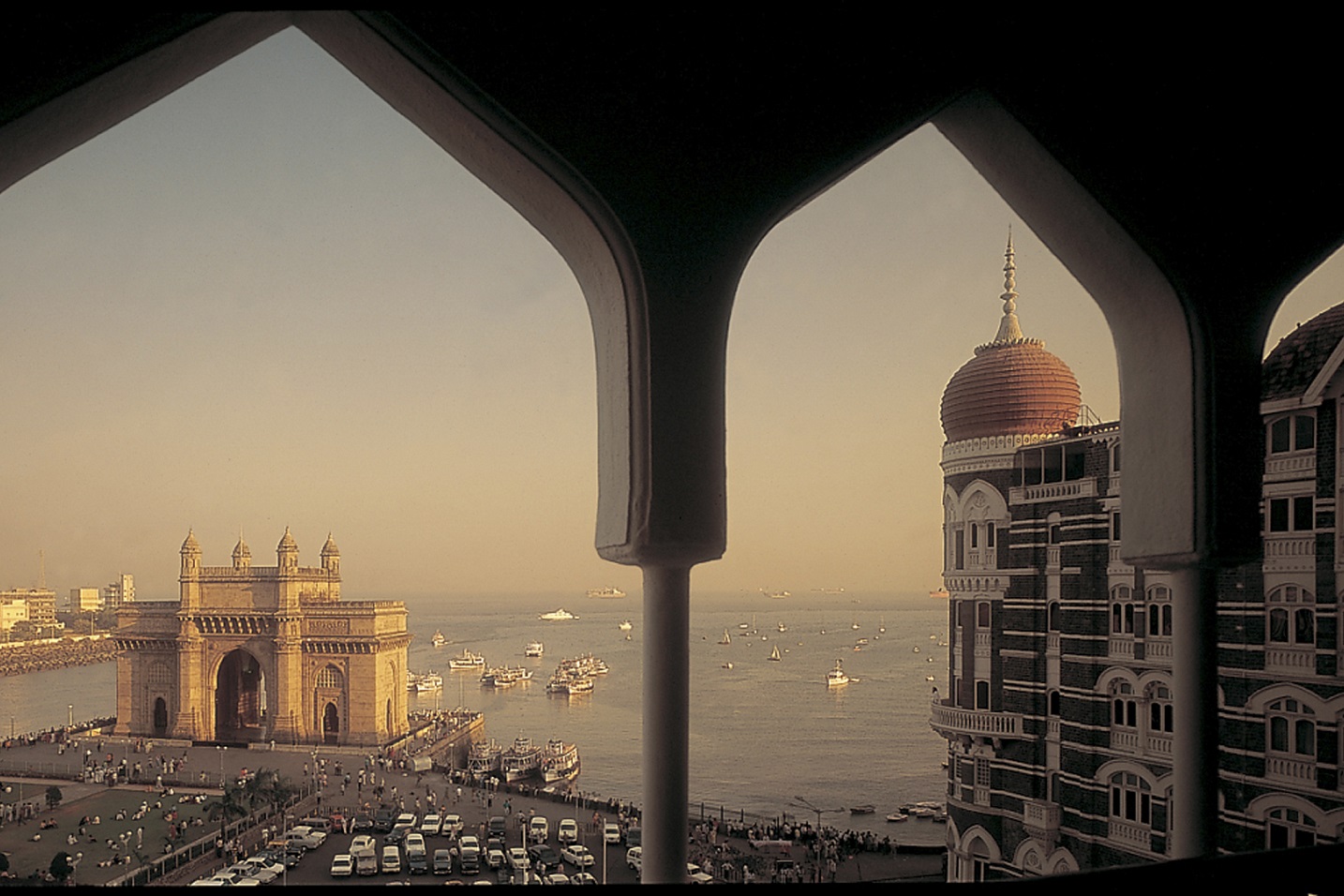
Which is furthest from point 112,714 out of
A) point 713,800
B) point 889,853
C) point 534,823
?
point 889,853

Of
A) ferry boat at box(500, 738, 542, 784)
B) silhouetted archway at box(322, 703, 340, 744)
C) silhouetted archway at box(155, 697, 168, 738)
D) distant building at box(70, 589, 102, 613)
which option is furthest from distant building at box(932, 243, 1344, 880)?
silhouetted archway at box(155, 697, 168, 738)

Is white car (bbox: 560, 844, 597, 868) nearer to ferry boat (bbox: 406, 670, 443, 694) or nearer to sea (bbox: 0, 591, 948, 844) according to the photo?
sea (bbox: 0, 591, 948, 844)

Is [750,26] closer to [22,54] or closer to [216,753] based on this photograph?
[22,54]

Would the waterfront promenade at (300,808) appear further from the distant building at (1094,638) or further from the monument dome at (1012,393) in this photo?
the monument dome at (1012,393)

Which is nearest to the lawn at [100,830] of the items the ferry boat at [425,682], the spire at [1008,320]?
the ferry boat at [425,682]

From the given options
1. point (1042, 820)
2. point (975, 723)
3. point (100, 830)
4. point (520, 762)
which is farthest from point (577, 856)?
point (100, 830)
